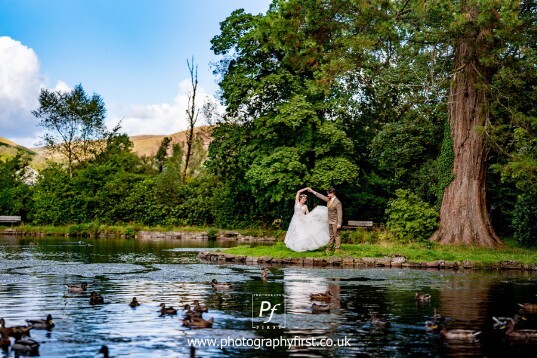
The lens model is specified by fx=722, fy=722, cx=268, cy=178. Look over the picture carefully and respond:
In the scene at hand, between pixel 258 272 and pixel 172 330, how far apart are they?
1280 cm

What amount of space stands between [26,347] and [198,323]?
147 inches

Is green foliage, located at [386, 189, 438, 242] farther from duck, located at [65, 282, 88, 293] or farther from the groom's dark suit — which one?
duck, located at [65, 282, 88, 293]

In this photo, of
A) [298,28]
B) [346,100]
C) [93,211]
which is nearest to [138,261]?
[298,28]

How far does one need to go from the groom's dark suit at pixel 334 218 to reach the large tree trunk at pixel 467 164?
7.69 m

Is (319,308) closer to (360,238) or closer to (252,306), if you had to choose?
(252,306)

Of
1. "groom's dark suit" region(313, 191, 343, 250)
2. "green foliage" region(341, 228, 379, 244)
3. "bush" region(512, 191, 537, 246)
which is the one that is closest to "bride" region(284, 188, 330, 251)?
"groom's dark suit" region(313, 191, 343, 250)

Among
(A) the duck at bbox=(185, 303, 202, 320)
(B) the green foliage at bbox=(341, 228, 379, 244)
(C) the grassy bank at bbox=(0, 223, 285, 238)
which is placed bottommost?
(A) the duck at bbox=(185, 303, 202, 320)

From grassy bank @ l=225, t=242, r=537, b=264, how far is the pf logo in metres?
11.9

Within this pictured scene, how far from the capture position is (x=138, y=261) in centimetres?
3319

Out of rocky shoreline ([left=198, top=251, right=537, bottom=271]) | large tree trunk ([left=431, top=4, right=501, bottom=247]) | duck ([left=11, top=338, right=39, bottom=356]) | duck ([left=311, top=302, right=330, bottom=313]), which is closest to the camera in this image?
duck ([left=11, top=338, right=39, bottom=356])

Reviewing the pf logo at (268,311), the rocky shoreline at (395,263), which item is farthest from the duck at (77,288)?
the rocky shoreline at (395,263)

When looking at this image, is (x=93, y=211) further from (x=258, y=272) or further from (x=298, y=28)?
(x=258, y=272)

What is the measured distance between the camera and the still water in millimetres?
13672

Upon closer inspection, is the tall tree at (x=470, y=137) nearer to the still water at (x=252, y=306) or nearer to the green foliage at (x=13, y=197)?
the still water at (x=252, y=306)
